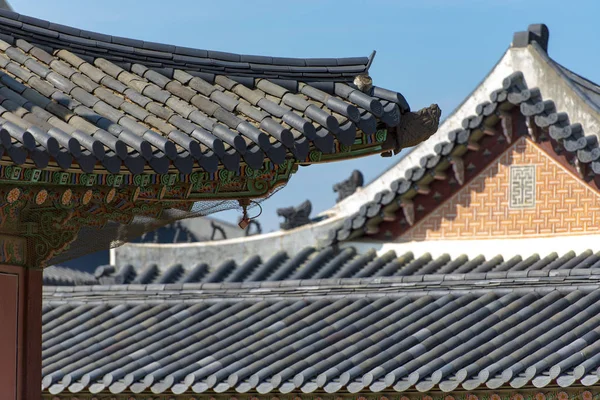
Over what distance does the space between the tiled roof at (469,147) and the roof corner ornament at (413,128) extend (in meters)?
6.65

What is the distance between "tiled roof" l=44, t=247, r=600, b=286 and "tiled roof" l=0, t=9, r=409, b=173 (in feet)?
21.6

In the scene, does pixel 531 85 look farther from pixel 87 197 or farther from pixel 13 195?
pixel 13 195

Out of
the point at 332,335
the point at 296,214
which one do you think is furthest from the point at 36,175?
the point at 296,214

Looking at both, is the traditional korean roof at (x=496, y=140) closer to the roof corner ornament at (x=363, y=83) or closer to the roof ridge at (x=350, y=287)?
the roof ridge at (x=350, y=287)

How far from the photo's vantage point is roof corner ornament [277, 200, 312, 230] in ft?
52.6

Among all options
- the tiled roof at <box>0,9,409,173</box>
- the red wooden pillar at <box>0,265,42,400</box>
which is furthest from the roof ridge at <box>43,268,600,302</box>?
the red wooden pillar at <box>0,265,42,400</box>

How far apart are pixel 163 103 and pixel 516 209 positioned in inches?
315

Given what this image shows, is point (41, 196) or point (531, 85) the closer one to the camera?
point (41, 196)

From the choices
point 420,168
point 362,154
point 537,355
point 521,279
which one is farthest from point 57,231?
point 420,168

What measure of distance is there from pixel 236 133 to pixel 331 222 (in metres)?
8.64

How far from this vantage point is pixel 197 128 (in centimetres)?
627

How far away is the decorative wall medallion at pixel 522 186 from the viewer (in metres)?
13.9

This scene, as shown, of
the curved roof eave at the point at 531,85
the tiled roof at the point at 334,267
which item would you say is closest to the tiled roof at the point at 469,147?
the curved roof eave at the point at 531,85

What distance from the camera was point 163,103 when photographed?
21.6 ft
